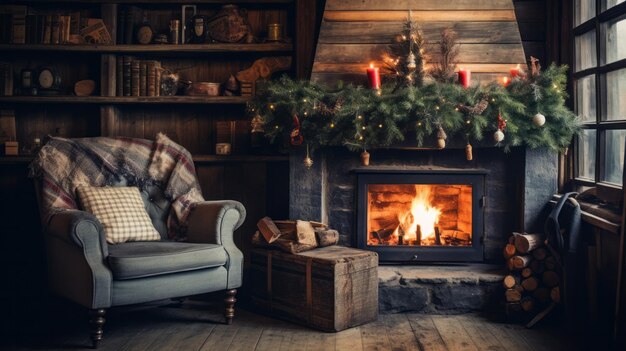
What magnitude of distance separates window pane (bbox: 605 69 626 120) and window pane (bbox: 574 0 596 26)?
0.44m

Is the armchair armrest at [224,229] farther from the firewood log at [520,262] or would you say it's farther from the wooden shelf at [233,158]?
the firewood log at [520,262]

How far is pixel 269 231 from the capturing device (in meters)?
3.82

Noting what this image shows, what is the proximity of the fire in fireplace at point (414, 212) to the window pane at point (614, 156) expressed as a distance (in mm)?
833

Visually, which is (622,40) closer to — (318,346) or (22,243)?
(318,346)

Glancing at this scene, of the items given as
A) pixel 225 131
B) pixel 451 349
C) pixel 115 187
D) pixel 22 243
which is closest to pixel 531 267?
pixel 451 349

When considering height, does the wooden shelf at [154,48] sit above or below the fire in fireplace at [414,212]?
above

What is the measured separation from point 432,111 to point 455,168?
1.71 ft

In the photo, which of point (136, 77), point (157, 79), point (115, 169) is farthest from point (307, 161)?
point (136, 77)

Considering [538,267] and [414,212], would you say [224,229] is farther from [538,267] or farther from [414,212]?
[538,267]

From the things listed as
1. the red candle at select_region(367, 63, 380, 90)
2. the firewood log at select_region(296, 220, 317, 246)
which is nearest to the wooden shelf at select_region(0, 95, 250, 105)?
the red candle at select_region(367, 63, 380, 90)

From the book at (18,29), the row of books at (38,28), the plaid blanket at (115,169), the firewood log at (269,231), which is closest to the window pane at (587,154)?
the firewood log at (269,231)

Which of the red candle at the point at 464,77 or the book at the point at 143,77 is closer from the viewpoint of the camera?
the red candle at the point at 464,77

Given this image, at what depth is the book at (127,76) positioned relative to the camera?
439 cm

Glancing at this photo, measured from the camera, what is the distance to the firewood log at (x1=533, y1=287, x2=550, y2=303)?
3.71 metres
